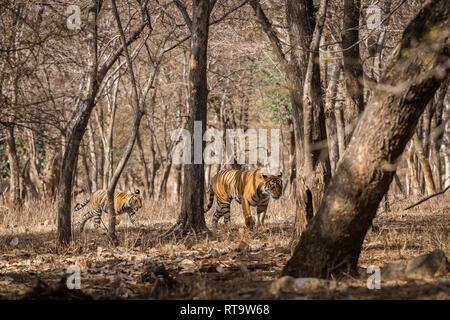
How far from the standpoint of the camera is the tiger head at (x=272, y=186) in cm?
1204

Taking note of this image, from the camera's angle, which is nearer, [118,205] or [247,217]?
[247,217]

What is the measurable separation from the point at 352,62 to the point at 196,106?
117 inches

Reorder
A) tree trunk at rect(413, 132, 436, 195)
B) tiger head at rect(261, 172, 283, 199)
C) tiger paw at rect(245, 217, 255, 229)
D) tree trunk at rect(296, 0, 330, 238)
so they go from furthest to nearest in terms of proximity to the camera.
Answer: tree trunk at rect(413, 132, 436, 195) → tiger head at rect(261, 172, 283, 199) → tiger paw at rect(245, 217, 255, 229) → tree trunk at rect(296, 0, 330, 238)

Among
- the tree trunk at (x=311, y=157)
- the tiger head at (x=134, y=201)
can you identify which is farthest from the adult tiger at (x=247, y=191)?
the tree trunk at (x=311, y=157)

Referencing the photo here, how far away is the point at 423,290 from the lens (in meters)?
4.75

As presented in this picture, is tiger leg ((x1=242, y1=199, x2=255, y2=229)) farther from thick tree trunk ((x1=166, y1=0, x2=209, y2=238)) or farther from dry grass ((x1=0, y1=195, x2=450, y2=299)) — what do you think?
thick tree trunk ((x1=166, y1=0, x2=209, y2=238))

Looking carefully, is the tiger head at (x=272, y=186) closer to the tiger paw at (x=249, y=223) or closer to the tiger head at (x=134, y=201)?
the tiger paw at (x=249, y=223)

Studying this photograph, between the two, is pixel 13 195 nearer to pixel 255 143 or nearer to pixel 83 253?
pixel 83 253

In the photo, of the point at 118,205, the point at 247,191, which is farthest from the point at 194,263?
the point at 118,205

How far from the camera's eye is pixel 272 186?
12062mm

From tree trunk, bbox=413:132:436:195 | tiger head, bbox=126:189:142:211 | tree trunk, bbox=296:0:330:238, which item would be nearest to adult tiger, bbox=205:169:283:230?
tiger head, bbox=126:189:142:211

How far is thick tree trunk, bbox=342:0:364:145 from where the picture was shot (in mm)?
9219

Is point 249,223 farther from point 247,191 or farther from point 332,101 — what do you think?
point 332,101
